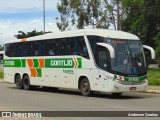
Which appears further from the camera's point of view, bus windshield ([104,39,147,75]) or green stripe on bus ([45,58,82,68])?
green stripe on bus ([45,58,82,68])

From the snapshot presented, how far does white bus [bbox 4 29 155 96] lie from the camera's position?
68.4 ft

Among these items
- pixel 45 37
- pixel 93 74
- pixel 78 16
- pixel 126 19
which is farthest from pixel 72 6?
pixel 93 74

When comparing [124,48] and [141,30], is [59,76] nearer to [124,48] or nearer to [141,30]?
[124,48]

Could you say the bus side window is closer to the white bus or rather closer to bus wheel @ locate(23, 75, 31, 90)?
the white bus

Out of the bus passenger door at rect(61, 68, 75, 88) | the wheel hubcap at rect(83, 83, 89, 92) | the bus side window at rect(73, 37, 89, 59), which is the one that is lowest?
the wheel hubcap at rect(83, 83, 89, 92)

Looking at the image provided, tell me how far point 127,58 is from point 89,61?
1961 mm

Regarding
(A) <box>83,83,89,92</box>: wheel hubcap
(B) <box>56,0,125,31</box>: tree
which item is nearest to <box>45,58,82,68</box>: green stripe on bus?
(A) <box>83,83,89,92</box>: wheel hubcap

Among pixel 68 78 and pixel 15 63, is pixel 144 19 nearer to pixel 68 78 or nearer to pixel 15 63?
pixel 15 63

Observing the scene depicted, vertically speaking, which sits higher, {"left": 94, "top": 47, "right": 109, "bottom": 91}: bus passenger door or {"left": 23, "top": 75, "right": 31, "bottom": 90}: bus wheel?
{"left": 94, "top": 47, "right": 109, "bottom": 91}: bus passenger door

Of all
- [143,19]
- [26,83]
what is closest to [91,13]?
[143,19]

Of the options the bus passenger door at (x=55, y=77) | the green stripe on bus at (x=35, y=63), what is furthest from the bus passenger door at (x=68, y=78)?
the green stripe on bus at (x=35, y=63)

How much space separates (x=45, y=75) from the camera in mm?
25891

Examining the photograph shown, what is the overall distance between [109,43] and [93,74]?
5.73ft

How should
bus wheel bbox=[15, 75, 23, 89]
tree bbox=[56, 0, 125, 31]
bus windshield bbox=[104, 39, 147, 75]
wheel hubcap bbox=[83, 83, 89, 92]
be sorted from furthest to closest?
tree bbox=[56, 0, 125, 31], bus wheel bbox=[15, 75, 23, 89], wheel hubcap bbox=[83, 83, 89, 92], bus windshield bbox=[104, 39, 147, 75]
